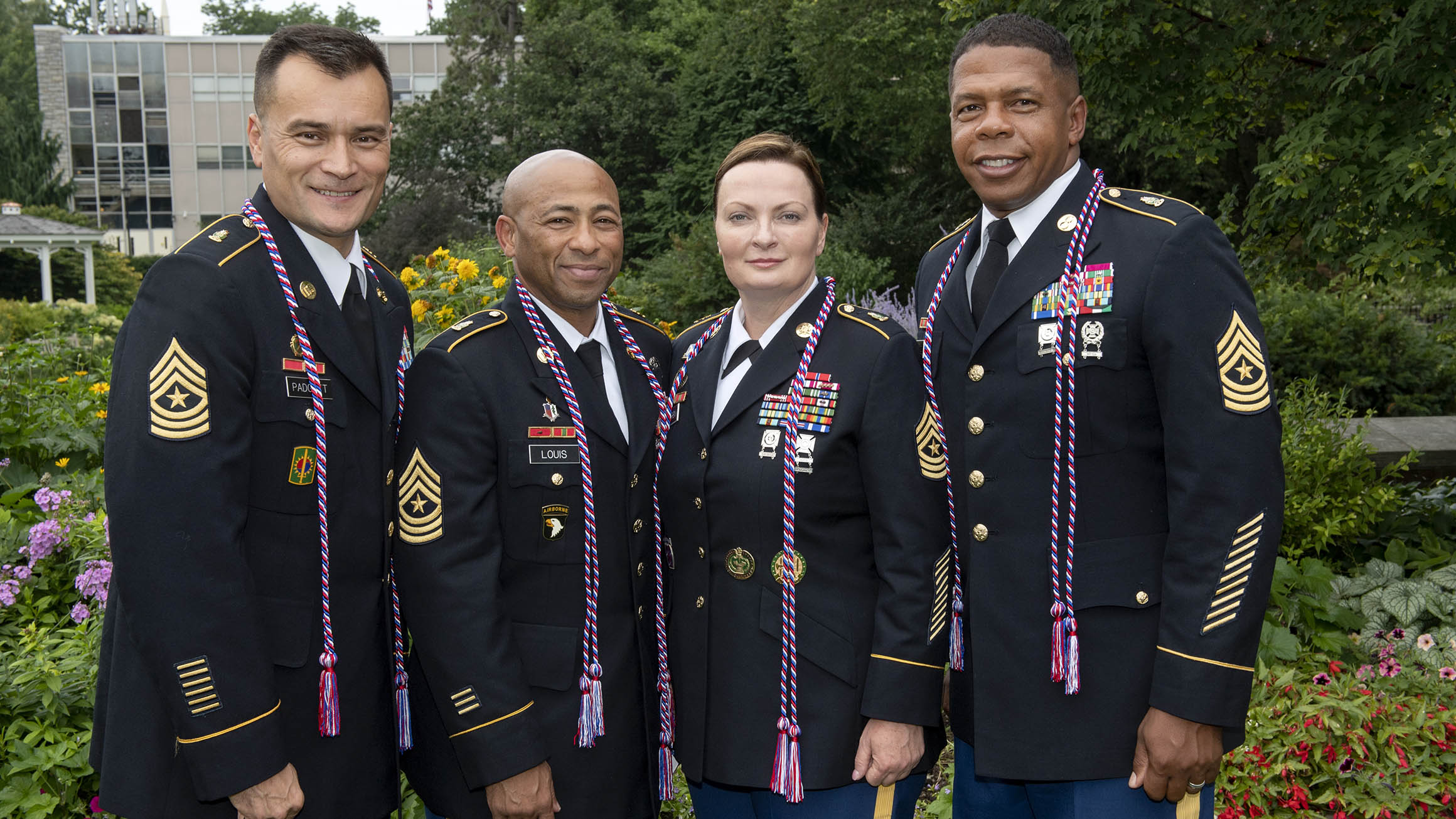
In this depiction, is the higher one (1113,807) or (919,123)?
(919,123)

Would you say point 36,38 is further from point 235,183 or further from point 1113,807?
point 1113,807

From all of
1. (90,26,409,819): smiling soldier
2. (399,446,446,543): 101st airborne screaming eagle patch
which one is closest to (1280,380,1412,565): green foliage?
(399,446,446,543): 101st airborne screaming eagle patch

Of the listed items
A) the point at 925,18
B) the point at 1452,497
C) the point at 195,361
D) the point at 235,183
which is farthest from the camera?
the point at 235,183

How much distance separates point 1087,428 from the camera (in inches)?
102

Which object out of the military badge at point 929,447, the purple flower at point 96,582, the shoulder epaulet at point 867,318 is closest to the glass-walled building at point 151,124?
the purple flower at point 96,582

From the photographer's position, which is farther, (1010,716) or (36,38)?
(36,38)

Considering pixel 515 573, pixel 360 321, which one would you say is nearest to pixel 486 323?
pixel 360 321

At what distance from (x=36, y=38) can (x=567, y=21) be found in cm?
3604

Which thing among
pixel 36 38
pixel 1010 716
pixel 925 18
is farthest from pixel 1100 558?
pixel 36 38

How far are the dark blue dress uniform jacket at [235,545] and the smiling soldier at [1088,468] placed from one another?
1530mm

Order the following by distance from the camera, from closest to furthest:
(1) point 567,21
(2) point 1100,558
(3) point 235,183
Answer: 1. (2) point 1100,558
2. (1) point 567,21
3. (3) point 235,183

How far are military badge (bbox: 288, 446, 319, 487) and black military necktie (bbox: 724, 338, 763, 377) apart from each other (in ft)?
3.63

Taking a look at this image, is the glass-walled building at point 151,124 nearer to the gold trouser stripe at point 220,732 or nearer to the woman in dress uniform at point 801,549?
the woman in dress uniform at point 801,549

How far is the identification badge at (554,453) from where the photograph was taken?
9.16ft
